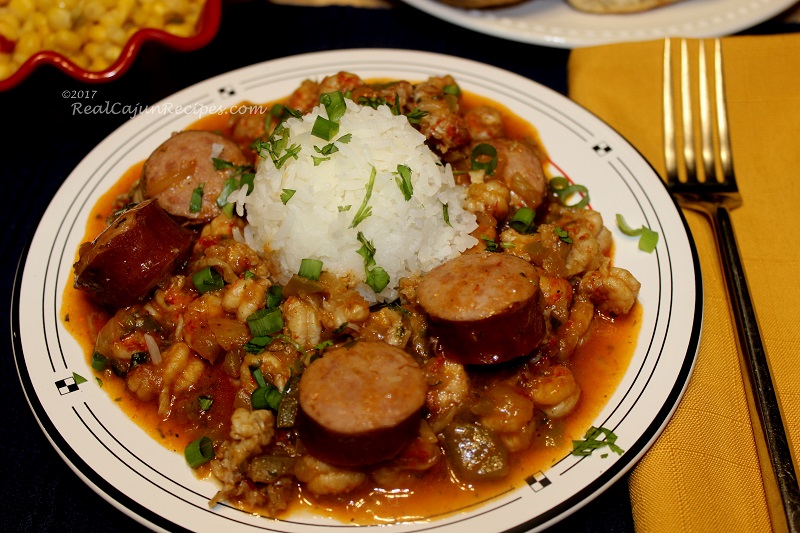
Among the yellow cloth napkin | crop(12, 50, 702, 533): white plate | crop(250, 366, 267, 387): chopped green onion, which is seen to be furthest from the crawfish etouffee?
the yellow cloth napkin

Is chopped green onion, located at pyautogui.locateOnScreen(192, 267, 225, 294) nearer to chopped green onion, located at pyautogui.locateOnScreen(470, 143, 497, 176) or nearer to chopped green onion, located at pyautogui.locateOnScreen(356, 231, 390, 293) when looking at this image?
chopped green onion, located at pyautogui.locateOnScreen(356, 231, 390, 293)

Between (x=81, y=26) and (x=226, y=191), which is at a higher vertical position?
(x=81, y=26)

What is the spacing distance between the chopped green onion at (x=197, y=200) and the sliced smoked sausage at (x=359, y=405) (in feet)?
5.44

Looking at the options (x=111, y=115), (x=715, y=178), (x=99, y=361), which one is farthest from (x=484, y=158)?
(x=111, y=115)

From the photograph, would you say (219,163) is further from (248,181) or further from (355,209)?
(355,209)

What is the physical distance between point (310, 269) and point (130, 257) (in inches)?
41.0

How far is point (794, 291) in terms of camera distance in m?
4.28

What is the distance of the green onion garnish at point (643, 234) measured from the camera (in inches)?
171

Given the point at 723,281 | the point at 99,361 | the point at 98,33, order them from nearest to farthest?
the point at 99,361
the point at 723,281
the point at 98,33

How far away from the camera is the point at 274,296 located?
161 inches

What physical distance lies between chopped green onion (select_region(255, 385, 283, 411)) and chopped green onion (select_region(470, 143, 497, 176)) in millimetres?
2184

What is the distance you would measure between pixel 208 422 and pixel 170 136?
2351mm

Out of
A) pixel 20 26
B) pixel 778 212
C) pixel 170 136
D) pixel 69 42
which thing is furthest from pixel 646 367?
pixel 20 26

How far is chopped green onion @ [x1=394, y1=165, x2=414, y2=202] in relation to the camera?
427 centimetres
